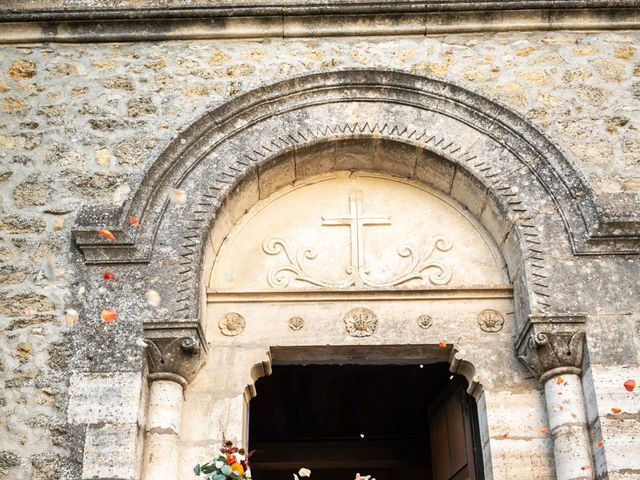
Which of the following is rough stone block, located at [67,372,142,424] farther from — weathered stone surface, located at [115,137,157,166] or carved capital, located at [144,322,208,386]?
weathered stone surface, located at [115,137,157,166]

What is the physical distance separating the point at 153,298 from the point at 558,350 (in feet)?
7.35

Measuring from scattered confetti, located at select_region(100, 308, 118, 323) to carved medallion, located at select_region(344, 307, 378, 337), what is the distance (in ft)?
4.38

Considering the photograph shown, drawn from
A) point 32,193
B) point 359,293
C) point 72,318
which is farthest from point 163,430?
point 32,193

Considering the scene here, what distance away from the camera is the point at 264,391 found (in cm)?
763

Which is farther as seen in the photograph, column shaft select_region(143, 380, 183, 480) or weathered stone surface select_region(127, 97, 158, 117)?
weathered stone surface select_region(127, 97, 158, 117)

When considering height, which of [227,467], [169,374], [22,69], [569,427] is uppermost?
[22,69]

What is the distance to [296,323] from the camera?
17.0 feet

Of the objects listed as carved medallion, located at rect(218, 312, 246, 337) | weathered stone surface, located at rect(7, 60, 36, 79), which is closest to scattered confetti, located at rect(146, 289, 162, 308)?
carved medallion, located at rect(218, 312, 246, 337)

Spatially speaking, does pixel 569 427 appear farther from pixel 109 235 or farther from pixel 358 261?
pixel 109 235

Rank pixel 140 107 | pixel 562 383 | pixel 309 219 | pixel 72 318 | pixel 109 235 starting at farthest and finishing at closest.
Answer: pixel 309 219 → pixel 140 107 → pixel 109 235 → pixel 72 318 → pixel 562 383

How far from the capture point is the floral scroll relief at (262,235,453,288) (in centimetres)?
531

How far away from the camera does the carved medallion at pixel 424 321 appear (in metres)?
5.15

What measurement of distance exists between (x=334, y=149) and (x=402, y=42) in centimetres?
88

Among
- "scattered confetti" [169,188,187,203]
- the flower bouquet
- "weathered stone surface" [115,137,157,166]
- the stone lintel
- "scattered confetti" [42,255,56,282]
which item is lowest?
the flower bouquet
